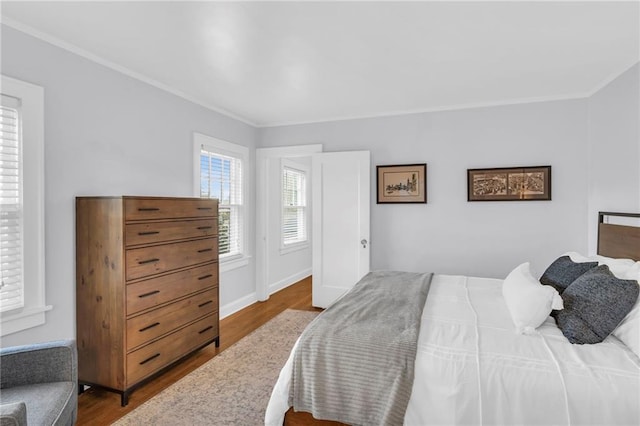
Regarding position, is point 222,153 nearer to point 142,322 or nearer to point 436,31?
point 142,322

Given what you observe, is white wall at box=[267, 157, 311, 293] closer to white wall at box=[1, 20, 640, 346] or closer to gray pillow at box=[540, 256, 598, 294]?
white wall at box=[1, 20, 640, 346]

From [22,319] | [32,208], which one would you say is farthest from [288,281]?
[32,208]

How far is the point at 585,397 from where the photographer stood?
1325 millimetres

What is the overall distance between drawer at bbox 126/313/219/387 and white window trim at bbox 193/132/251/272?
100cm

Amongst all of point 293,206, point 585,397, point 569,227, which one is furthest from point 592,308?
point 293,206

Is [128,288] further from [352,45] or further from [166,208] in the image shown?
[352,45]

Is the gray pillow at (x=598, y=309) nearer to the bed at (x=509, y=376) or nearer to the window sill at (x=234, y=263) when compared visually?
the bed at (x=509, y=376)

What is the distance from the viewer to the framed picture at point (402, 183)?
4.04 metres

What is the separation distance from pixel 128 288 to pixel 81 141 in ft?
3.88

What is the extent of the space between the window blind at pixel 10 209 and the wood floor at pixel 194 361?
0.85 metres

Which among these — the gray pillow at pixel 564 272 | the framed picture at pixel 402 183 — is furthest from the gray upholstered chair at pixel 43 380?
the framed picture at pixel 402 183

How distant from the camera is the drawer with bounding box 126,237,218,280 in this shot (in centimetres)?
236

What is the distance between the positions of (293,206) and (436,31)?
421 cm

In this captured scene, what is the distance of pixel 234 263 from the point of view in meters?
4.24
